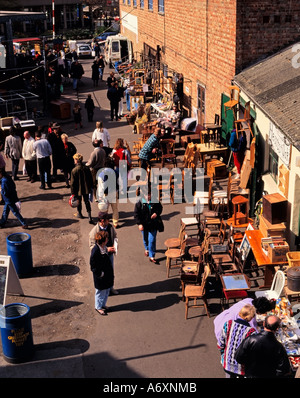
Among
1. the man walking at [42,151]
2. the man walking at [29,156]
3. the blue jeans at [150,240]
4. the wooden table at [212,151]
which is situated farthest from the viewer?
the wooden table at [212,151]

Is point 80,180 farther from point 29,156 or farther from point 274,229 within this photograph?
point 274,229

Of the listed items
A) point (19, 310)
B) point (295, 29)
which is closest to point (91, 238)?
point (19, 310)

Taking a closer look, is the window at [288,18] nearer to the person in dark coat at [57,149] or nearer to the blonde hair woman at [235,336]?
the person in dark coat at [57,149]

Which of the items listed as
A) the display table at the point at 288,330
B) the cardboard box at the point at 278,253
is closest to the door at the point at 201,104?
the cardboard box at the point at 278,253

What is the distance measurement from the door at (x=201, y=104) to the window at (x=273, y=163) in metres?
7.40

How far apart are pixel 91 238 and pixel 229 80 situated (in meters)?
8.28

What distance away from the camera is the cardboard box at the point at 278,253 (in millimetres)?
10469

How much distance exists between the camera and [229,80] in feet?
54.6

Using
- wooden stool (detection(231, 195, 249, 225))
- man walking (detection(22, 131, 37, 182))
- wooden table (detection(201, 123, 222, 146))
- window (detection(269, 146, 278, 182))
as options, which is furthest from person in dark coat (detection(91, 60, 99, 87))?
wooden stool (detection(231, 195, 249, 225))

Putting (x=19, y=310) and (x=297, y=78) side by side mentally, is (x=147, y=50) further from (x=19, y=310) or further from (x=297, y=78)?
(x=19, y=310)

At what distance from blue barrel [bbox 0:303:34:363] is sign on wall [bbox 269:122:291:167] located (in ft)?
19.7

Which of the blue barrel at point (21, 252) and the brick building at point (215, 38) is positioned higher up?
the brick building at point (215, 38)

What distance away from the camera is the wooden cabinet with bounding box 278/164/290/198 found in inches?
452

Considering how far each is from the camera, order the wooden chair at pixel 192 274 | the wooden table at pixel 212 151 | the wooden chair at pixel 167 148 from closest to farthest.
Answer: the wooden chair at pixel 192 274
the wooden table at pixel 212 151
the wooden chair at pixel 167 148
